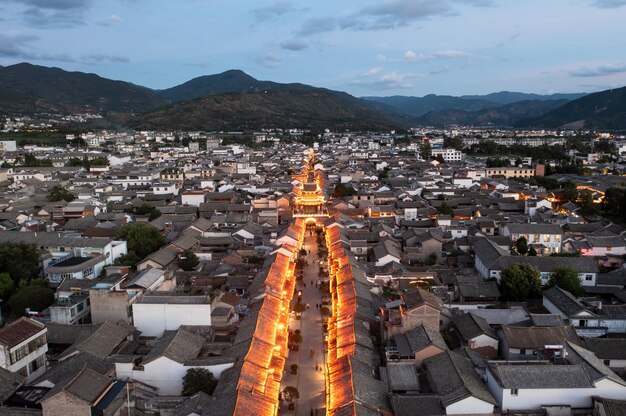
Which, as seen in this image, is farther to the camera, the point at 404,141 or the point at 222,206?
the point at 404,141

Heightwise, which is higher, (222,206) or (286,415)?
(222,206)

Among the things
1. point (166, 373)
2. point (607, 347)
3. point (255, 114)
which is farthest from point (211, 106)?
point (607, 347)

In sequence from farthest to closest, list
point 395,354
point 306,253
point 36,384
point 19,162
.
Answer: point 19,162, point 306,253, point 395,354, point 36,384

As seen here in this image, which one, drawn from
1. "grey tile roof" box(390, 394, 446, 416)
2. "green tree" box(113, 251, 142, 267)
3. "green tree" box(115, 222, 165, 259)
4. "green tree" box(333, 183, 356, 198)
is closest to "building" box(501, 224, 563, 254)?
"grey tile roof" box(390, 394, 446, 416)

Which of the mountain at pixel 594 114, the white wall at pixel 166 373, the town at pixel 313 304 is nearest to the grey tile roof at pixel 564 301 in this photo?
the town at pixel 313 304

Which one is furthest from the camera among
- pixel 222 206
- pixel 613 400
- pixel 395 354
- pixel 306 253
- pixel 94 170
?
pixel 94 170

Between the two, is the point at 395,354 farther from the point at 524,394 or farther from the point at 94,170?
the point at 94,170

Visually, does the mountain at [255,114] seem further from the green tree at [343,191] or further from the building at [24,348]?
the building at [24,348]

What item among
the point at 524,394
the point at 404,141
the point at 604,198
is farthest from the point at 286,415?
the point at 404,141

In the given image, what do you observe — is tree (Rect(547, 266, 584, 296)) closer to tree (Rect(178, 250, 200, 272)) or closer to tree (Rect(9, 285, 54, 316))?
tree (Rect(178, 250, 200, 272))
